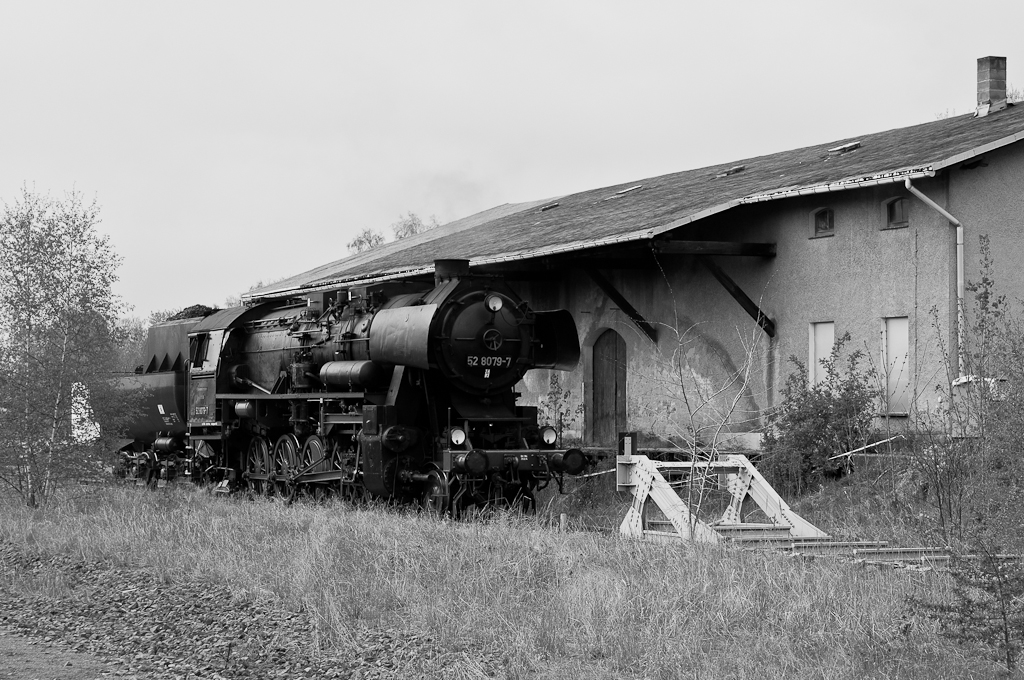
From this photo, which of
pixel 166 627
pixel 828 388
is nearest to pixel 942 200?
pixel 828 388

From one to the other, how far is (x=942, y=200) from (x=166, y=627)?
1162 centimetres

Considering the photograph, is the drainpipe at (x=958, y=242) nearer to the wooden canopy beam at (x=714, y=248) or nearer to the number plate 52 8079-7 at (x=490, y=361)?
the wooden canopy beam at (x=714, y=248)

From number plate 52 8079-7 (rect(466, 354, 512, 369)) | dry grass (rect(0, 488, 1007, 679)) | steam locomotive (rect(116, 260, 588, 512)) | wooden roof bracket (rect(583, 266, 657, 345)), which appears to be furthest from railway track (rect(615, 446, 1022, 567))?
wooden roof bracket (rect(583, 266, 657, 345))

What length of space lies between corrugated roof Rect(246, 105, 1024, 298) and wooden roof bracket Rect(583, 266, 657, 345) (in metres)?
0.83

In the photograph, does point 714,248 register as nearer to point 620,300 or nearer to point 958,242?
point 620,300

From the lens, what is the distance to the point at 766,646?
6.93m

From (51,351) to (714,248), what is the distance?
9.44 meters

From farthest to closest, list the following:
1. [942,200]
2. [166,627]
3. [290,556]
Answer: [942,200], [290,556], [166,627]

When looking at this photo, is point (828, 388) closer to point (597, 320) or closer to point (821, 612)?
point (597, 320)

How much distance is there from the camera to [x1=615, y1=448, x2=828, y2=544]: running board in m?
10.7

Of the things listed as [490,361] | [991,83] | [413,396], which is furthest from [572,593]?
[991,83]

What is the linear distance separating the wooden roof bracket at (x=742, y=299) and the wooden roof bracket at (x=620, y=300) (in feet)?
6.16

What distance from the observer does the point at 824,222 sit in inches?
693

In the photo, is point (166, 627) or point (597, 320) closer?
point (166, 627)
